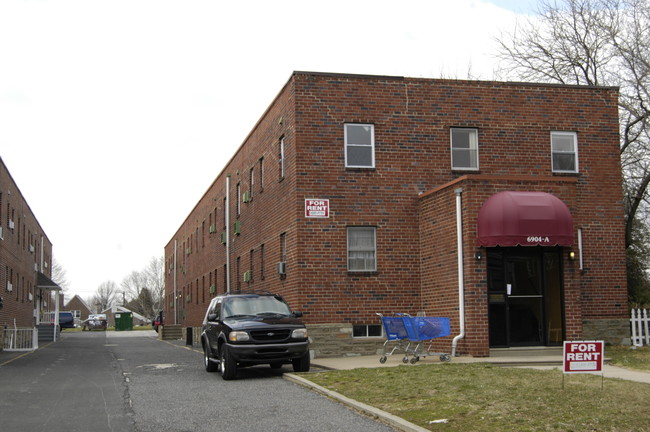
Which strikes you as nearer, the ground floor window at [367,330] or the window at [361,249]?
the ground floor window at [367,330]

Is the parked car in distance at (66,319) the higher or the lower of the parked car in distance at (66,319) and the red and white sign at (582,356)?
the lower

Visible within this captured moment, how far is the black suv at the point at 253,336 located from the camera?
15156 millimetres

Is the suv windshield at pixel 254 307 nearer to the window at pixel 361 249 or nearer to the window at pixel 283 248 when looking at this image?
the window at pixel 361 249

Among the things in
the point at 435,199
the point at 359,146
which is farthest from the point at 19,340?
the point at 435,199

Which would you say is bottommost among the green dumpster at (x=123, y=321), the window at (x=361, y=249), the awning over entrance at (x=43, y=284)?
the green dumpster at (x=123, y=321)

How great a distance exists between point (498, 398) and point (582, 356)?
4.34ft

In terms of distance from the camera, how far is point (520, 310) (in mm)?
18562

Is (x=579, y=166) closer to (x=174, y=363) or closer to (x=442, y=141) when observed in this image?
(x=442, y=141)

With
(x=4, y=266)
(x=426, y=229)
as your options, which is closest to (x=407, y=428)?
(x=426, y=229)

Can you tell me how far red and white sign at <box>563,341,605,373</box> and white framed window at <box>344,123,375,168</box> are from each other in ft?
37.4

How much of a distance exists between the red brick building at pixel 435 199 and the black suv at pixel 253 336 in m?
3.52

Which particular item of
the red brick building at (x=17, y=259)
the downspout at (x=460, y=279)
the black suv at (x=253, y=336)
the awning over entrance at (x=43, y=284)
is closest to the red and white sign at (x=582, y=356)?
the black suv at (x=253, y=336)

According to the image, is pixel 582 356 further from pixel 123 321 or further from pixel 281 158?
pixel 123 321

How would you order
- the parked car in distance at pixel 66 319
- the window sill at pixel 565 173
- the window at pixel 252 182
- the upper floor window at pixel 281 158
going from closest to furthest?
the window sill at pixel 565 173, the upper floor window at pixel 281 158, the window at pixel 252 182, the parked car in distance at pixel 66 319
